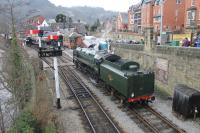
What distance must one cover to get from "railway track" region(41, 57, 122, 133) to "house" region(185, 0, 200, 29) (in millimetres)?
19118

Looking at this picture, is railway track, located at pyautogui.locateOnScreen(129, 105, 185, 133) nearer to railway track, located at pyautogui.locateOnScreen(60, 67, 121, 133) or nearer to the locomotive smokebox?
the locomotive smokebox

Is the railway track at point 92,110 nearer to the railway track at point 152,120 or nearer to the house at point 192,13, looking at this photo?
the railway track at point 152,120

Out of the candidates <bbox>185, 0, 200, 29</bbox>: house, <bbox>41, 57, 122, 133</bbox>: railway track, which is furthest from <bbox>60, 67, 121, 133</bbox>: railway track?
<bbox>185, 0, 200, 29</bbox>: house

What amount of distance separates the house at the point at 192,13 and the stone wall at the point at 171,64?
14.1m

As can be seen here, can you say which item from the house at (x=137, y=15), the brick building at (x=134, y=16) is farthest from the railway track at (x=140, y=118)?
the house at (x=137, y=15)

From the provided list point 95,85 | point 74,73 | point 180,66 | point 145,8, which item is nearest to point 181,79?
point 180,66

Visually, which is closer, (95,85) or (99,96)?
(99,96)

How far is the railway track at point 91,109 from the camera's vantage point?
14.3m

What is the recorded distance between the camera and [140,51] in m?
25.2

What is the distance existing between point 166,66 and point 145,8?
131ft

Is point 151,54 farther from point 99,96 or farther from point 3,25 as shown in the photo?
point 3,25

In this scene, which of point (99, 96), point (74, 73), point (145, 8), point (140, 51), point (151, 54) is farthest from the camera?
point (145, 8)

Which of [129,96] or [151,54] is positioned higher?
[151,54]

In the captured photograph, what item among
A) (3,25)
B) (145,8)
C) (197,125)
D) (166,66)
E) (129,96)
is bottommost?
(197,125)
